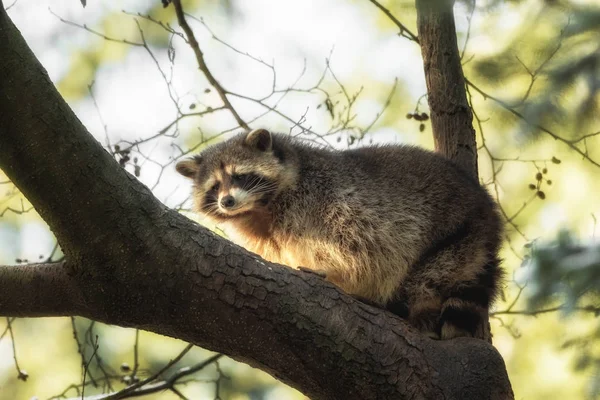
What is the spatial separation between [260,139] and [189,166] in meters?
0.47

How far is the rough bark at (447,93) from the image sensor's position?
4168 millimetres

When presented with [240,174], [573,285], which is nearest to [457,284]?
[240,174]

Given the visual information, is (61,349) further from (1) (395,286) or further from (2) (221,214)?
(1) (395,286)

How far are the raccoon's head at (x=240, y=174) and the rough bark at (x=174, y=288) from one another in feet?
3.57

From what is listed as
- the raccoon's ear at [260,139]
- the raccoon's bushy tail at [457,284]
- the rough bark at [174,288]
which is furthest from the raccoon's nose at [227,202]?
the rough bark at [174,288]

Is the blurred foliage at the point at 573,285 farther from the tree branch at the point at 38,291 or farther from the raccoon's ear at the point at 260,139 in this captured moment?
the raccoon's ear at the point at 260,139

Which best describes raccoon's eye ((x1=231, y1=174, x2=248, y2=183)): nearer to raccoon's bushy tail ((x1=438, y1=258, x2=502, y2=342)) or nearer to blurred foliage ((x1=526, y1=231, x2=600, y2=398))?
raccoon's bushy tail ((x1=438, y1=258, x2=502, y2=342))

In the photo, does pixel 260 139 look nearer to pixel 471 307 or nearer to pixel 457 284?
pixel 457 284

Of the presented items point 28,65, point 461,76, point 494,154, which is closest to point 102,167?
point 28,65

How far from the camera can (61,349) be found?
5.49m

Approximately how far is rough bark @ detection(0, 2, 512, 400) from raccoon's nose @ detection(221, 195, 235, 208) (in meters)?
1.05

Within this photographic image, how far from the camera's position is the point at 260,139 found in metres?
4.29

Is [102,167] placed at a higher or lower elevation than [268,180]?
lower

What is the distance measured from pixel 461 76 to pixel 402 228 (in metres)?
1.03
